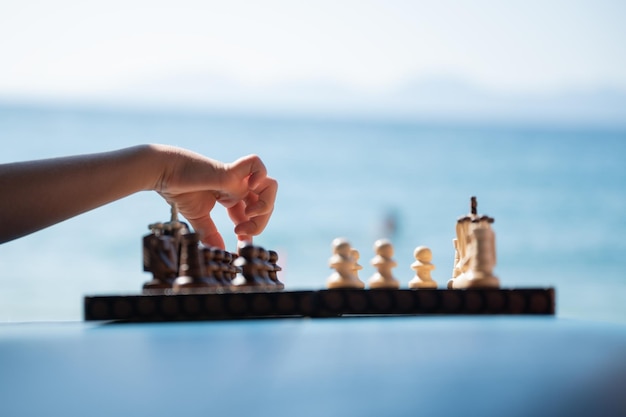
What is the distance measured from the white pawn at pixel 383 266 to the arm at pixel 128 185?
21.6 inches

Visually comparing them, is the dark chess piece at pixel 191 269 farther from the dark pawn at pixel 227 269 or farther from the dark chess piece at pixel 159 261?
the dark pawn at pixel 227 269

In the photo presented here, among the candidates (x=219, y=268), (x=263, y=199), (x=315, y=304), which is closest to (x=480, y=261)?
(x=315, y=304)

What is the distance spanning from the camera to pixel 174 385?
93cm

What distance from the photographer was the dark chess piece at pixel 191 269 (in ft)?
4.61

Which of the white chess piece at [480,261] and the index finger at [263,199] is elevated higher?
the index finger at [263,199]

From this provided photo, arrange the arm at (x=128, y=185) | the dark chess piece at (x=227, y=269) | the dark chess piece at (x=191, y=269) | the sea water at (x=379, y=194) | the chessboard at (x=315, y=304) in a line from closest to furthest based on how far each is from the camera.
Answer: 1. the chessboard at (x=315, y=304)
2. the dark chess piece at (x=191, y=269)
3. the dark chess piece at (x=227, y=269)
4. the arm at (x=128, y=185)
5. the sea water at (x=379, y=194)

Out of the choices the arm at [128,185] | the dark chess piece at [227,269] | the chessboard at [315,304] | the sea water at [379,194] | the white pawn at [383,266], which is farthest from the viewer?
the sea water at [379,194]

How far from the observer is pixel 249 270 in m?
1.53

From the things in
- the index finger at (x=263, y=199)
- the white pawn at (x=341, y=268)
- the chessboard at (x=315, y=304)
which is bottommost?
the chessboard at (x=315, y=304)

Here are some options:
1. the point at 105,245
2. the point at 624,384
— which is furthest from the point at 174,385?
the point at 105,245

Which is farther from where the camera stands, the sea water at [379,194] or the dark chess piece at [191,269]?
the sea water at [379,194]

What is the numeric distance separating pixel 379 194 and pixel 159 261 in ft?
45.4

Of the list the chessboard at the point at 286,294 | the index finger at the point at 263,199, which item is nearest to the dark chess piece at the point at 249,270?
the chessboard at the point at 286,294

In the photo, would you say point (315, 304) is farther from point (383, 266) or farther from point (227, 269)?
point (227, 269)
